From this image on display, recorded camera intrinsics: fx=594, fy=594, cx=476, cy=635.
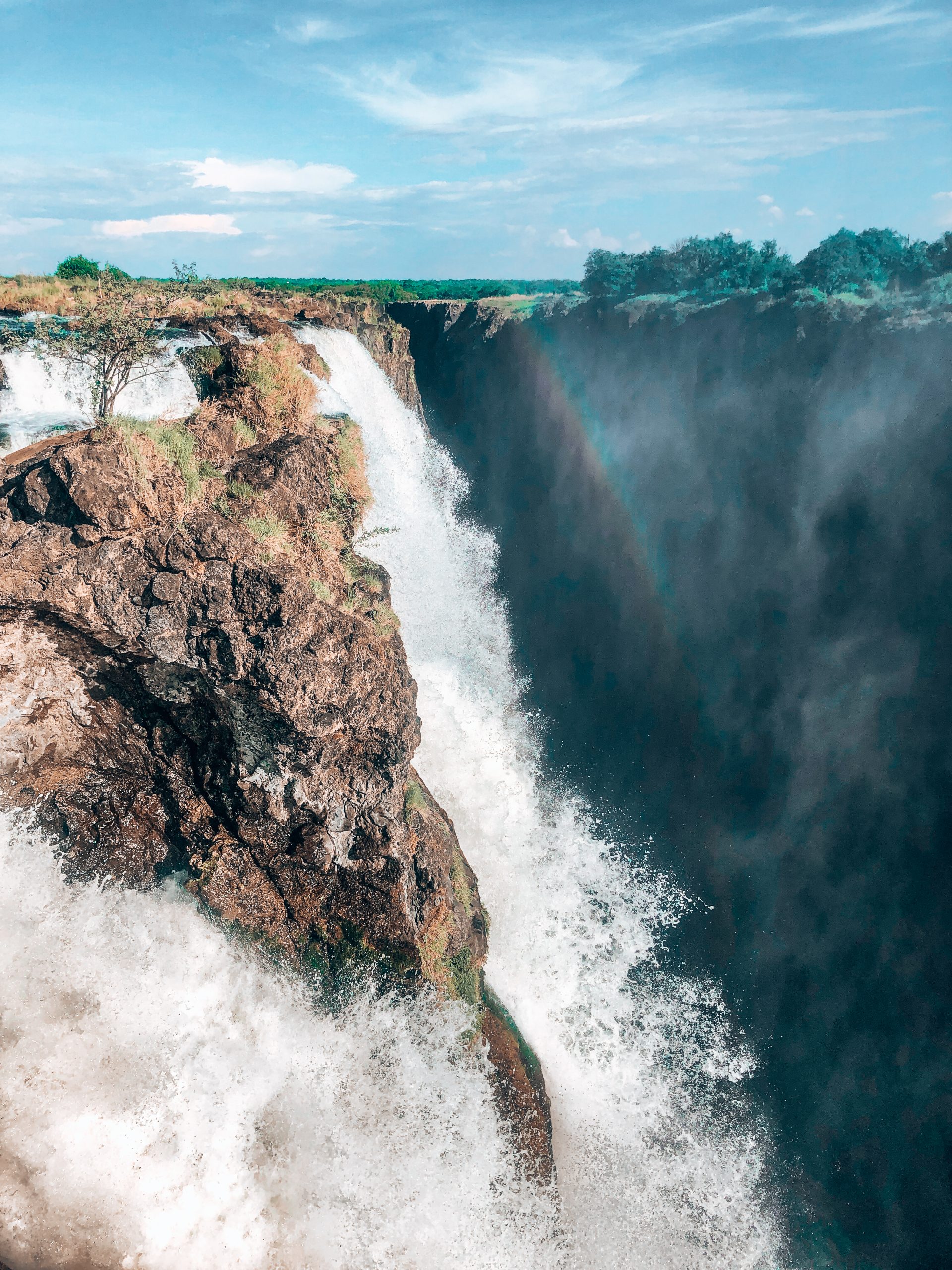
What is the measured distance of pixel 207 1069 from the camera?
7.25 meters

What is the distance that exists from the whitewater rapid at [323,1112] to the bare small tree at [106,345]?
6.72 m

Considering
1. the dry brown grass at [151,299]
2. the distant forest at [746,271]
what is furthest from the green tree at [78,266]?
the dry brown grass at [151,299]

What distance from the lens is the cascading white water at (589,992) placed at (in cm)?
962

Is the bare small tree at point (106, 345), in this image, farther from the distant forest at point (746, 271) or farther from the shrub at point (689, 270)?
the shrub at point (689, 270)

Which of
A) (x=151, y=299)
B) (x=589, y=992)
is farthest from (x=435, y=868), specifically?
(x=151, y=299)

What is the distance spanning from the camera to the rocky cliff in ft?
20.5

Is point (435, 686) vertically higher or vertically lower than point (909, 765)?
higher

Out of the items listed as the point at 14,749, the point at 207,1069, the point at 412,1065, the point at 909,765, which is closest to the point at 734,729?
the point at 909,765

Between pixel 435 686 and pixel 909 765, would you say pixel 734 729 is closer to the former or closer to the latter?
pixel 909 765

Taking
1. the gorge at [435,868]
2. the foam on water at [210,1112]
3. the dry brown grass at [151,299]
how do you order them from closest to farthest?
the foam on water at [210,1112] → the gorge at [435,868] → the dry brown grass at [151,299]

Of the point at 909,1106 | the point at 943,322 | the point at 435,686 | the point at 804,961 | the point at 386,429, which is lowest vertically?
the point at 909,1106

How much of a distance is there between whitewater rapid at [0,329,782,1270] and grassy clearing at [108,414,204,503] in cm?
473

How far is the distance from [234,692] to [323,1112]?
5574 mm

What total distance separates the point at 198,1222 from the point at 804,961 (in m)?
12.2
